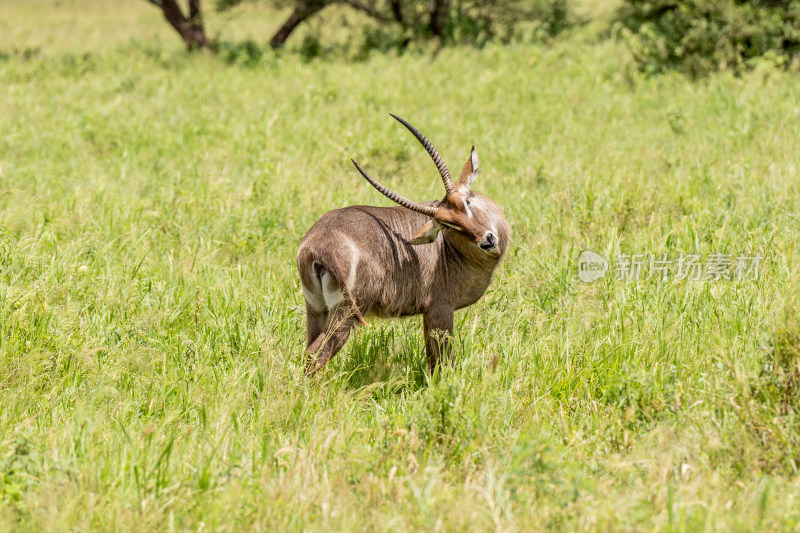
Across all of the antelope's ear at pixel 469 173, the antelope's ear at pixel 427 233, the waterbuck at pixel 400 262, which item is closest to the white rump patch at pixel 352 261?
the waterbuck at pixel 400 262

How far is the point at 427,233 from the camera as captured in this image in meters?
3.80

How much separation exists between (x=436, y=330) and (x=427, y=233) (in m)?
0.51

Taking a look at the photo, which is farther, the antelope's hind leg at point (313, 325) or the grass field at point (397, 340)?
the antelope's hind leg at point (313, 325)

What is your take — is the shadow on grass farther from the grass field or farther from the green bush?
the green bush

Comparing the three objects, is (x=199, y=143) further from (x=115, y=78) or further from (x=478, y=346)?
(x=478, y=346)

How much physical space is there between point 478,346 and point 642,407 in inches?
38.3

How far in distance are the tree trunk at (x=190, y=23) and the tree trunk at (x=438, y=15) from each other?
4.22m

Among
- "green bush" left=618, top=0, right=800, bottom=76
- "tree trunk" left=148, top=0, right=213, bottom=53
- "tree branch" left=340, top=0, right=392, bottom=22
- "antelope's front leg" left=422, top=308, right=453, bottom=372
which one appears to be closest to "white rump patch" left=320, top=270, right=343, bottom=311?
"antelope's front leg" left=422, top=308, right=453, bottom=372

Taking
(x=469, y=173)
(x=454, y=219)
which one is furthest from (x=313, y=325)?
(x=469, y=173)

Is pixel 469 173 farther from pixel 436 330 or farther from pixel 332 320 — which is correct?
pixel 332 320

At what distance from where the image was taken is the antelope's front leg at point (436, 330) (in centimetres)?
394

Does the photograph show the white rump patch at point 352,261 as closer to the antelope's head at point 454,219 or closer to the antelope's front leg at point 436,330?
the antelope's head at point 454,219

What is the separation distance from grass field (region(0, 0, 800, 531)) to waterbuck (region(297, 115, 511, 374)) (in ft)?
0.78

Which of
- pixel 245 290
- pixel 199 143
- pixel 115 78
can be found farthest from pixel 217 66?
pixel 245 290
